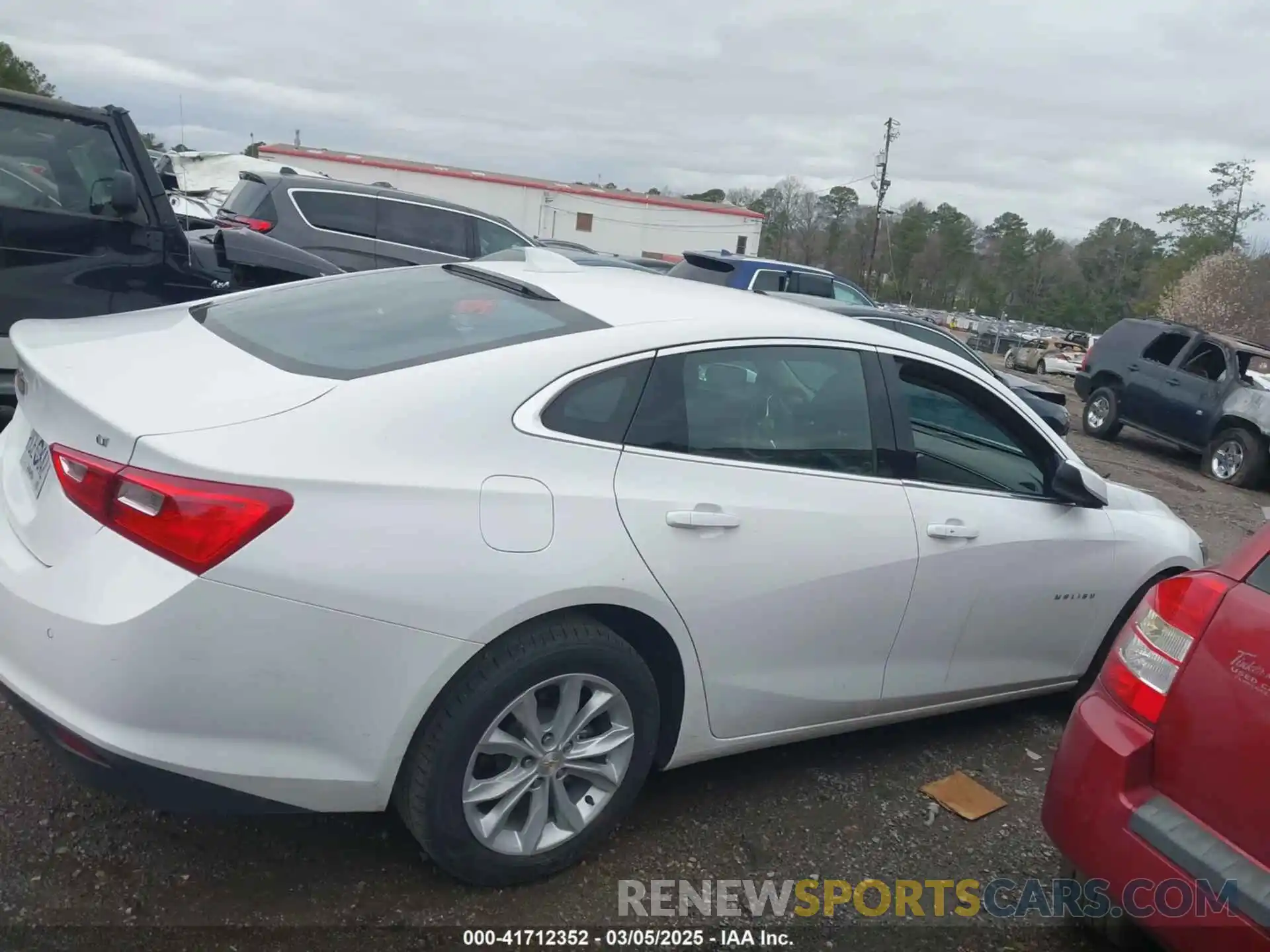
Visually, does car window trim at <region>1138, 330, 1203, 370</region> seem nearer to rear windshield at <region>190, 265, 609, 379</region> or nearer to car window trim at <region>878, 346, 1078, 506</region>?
car window trim at <region>878, 346, 1078, 506</region>

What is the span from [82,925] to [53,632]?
0.78 metres

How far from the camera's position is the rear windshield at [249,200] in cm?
1027

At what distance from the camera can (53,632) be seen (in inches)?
87.9

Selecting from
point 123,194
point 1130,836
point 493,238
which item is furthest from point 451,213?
point 1130,836

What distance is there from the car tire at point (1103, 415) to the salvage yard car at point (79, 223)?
12.8 metres

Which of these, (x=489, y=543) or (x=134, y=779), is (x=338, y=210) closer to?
(x=489, y=543)

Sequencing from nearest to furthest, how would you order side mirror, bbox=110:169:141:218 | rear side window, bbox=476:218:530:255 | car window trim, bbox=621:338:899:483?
car window trim, bbox=621:338:899:483 → side mirror, bbox=110:169:141:218 → rear side window, bbox=476:218:530:255

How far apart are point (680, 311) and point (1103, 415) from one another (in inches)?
534

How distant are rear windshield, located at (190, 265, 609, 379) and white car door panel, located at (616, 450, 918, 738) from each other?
54 cm

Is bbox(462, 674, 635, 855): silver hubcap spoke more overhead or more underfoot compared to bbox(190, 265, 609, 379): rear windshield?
more underfoot

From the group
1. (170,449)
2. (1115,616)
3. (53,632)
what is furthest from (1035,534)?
(53,632)

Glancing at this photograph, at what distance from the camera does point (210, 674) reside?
2.19 meters

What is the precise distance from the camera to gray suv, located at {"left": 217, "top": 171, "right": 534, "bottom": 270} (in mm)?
10242

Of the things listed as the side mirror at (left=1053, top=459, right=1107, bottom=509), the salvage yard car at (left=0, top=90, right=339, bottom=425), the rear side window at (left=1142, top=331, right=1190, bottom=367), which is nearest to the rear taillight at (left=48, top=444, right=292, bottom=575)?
the side mirror at (left=1053, top=459, right=1107, bottom=509)
